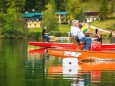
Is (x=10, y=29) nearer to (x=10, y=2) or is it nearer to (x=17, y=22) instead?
(x=17, y=22)

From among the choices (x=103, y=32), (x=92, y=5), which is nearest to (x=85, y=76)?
(x=103, y=32)

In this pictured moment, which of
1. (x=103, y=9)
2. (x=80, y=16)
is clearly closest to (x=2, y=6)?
(x=80, y=16)

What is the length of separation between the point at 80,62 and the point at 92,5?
99.8 m

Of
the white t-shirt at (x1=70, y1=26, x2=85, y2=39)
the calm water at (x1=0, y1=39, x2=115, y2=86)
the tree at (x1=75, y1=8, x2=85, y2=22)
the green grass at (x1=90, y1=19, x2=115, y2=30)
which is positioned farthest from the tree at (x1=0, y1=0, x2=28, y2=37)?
the calm water at (x1=0, y1=39, x2=115, y2=86)

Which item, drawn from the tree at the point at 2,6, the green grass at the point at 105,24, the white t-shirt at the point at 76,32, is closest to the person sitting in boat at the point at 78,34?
the white t-shirt at the point at 76,32

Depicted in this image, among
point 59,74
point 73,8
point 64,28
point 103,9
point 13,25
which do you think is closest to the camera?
point 59,74

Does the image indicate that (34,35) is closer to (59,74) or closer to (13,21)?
(13,21)

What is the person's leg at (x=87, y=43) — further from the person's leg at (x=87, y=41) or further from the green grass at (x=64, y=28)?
the green grass at (x=64, y=28)

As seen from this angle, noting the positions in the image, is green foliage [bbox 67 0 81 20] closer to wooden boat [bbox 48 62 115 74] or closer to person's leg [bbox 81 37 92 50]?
→ person's leg [bbox 81 37 92 50]

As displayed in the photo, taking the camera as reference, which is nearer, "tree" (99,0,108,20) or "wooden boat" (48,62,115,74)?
"wooden boat" (48,62,115,74)

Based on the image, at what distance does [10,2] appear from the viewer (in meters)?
118

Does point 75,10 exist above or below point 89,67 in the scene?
above

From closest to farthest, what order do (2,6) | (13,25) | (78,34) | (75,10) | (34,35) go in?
(78,34) → (34,35) → (13,25) → (75,10) → (2,6)

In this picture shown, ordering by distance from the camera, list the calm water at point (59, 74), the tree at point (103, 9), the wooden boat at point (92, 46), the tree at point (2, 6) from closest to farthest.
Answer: the calm water at point (59, 74), the wooden boat at point (92, 46), the tree at point (103, 9), the tree at point (2, 6)
